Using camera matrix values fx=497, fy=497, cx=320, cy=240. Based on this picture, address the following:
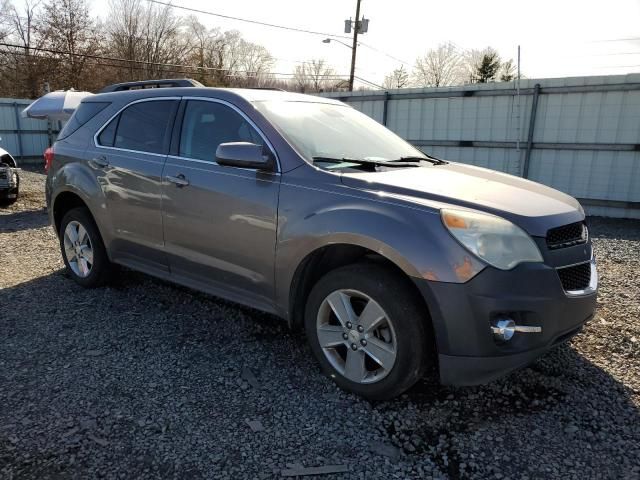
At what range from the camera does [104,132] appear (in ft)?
14.6

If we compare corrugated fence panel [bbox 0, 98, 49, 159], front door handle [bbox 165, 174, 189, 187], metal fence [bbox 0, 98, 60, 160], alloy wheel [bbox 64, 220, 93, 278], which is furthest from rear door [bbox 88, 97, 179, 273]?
corrugated fence panel [bbox 0, 98, 49, 159]

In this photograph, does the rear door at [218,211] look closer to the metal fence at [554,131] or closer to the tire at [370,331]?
the tire at [370,331]

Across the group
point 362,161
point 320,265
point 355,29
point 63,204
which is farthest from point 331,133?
point 355,29

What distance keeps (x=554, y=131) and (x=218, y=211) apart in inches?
332

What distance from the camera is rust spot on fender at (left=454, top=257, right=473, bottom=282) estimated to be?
96.7 inches

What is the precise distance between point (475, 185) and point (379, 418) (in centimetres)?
151

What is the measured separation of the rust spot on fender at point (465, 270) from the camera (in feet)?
8.05

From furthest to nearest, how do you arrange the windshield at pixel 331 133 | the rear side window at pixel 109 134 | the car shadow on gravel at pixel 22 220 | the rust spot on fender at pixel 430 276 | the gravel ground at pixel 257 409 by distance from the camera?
the car shadow on gravel at pixel 22 220
the rear side window at pixel 109 134
the windshield at pixel 331 133
the rust spot on fender at pixel 430 276
the gravel ground at pixel 257 409

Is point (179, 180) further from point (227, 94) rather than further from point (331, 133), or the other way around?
point (331, 133)

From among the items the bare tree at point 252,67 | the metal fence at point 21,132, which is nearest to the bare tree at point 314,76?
the bare tree at point 252,67

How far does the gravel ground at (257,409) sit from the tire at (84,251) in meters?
0.53

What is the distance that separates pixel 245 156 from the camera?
3100mm

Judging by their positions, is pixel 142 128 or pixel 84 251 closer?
pixel 142 128

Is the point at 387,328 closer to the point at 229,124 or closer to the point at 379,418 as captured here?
the point at 379,418
